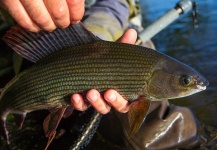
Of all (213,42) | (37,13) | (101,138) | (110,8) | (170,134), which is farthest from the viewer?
(213,42)

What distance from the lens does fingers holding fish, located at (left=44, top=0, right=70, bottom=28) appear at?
1558mm

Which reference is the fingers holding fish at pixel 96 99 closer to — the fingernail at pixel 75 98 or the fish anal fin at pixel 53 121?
the fingernail at pixel 75 98

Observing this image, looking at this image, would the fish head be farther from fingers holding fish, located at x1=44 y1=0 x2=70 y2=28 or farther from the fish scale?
fingers holding fish, located at x1=44 y1=0 x2=70 y2=28

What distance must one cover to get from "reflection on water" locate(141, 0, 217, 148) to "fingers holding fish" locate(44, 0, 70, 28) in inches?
74.2

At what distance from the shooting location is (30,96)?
2.10 meters

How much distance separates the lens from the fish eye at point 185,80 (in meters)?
1.88

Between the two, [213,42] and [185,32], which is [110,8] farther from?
[185,32]

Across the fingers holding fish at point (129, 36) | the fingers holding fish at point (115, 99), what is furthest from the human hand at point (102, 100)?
the fingers holding fish at point (129, 36)

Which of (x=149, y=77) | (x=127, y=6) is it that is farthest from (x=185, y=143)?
(x=127, y=6)

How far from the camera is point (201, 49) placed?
216 inches

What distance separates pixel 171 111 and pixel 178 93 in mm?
859

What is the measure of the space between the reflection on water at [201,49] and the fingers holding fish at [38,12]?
6.36ft

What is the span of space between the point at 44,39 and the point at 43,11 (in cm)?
45

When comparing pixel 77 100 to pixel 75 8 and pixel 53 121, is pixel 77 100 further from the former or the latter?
pixel 75 8
